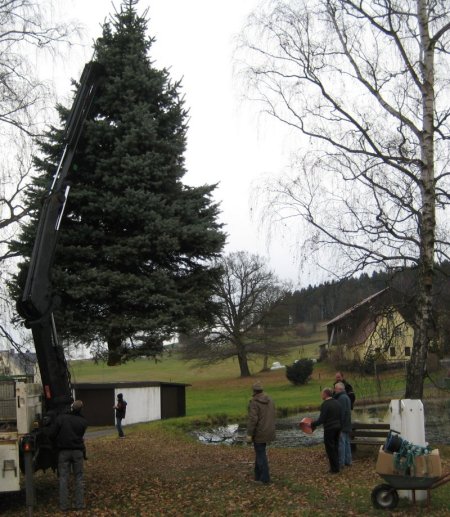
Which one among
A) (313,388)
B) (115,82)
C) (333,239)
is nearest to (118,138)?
(115,82)

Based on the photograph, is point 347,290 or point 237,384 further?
point 237,384

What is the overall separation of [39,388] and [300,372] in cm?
4065

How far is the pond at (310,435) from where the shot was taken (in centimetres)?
1942

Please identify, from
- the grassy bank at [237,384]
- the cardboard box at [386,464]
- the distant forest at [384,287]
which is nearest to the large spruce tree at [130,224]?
the grassy bank at [237,384]

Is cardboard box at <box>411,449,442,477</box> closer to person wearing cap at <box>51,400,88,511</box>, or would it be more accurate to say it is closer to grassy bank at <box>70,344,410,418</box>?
person wearing cap at <box>51,400,88,511</box>

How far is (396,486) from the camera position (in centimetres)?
870

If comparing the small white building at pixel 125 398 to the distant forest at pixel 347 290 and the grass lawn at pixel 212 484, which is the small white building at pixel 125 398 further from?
the distant forest at pixel 347 290

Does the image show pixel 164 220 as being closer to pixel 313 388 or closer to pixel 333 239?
pixel 333 239

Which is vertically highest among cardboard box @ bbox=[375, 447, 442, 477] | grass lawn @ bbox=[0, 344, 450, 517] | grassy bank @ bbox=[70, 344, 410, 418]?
cardboard box @ bbox=[375, 447, 442, 477]

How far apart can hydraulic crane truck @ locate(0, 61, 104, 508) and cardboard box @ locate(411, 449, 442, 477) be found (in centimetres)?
520

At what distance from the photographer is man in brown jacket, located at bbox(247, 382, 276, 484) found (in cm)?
1102

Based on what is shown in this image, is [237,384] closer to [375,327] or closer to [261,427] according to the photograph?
[375,327]

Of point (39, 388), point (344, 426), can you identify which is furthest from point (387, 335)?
point (39, 388)

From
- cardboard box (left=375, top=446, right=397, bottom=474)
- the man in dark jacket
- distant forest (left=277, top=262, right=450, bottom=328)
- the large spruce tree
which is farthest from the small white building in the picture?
cardboard box (left=375, top=446, right=397, bottom=474)
